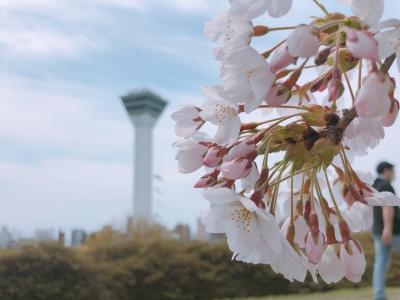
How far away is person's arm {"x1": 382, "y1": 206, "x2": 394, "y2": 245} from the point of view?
4.53 metres

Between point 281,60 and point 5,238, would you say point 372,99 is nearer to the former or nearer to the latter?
point 281,60

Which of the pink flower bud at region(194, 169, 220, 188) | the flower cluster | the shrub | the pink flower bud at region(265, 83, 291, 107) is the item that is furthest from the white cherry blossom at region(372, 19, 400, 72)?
the shrub

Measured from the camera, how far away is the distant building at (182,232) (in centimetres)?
1181

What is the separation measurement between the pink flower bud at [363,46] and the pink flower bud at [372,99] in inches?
0.8

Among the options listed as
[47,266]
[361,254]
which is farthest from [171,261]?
[361,254]

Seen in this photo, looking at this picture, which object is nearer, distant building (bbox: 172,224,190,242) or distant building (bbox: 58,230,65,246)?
distant building (bbox: 58,230,65,246)

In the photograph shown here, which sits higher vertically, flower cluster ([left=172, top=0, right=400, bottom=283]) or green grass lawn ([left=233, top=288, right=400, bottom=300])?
flower cluster ([left=172, top=0, right=400, bottom=283])

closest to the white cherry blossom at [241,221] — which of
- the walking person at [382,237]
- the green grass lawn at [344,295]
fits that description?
the walking person at [382,237]

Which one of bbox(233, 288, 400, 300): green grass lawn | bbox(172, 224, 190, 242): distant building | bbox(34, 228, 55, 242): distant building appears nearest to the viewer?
bbox(233, 288, 400, 300): green grass lawn

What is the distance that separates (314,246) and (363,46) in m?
0.28

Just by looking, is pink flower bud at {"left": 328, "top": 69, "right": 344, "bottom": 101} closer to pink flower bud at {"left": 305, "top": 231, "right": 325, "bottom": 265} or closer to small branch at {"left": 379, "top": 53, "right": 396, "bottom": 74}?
small branch at {"left": 379, "top": 53, "right": 396, "bottom": 74}

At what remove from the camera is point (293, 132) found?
70 cm

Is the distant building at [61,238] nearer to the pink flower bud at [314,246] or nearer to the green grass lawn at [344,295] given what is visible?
the green grass lawn at [344,295]

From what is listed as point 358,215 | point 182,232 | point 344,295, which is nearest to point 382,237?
point 358,215
